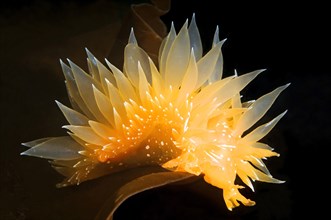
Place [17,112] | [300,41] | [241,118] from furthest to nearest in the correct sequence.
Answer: [300,41], [17,112], [241,118]

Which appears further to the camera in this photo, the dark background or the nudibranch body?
the dark background

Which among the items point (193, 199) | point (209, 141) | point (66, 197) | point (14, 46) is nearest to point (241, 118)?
point (209, 141)

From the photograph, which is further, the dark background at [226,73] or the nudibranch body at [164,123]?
the dark background at [226,73]

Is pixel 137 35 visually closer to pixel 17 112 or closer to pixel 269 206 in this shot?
pixel 17 112

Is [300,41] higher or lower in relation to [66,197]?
higher
